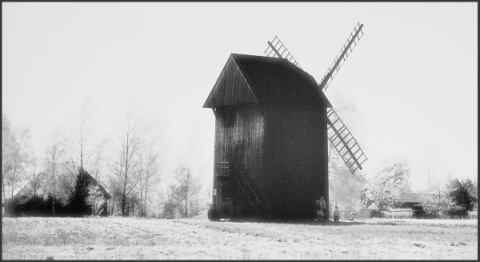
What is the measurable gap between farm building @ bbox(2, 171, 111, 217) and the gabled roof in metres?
18.0

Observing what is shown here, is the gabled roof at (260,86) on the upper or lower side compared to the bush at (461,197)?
upper

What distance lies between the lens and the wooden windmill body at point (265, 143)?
3512 cm

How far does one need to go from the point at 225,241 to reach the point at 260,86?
14135 mm

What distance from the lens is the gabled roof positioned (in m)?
35.7

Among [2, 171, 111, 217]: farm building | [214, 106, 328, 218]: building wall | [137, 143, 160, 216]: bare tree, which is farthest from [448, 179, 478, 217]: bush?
[2, 171, 111, 217]: farm building

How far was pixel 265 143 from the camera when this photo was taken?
3506cm

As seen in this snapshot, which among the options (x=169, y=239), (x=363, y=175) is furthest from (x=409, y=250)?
(x=363, y=175)

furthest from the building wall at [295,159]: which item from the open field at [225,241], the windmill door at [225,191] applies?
the open field at [225,241]

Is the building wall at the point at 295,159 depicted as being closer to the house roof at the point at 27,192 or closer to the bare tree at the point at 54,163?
the house roof at the point at 27,192

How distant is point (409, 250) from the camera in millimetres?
21516

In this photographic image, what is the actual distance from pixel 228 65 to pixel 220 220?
986 cm

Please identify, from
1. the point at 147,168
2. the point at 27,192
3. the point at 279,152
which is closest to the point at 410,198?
the point at 147,168

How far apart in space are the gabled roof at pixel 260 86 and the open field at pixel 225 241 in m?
8.39

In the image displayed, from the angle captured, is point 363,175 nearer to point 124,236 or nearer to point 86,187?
point 86,187
